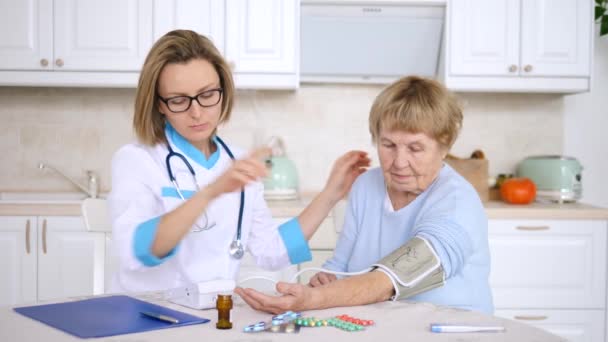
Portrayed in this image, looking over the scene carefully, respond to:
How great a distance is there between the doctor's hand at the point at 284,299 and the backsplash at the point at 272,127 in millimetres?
2470

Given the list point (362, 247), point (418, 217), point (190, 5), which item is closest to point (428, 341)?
point (418, 217)

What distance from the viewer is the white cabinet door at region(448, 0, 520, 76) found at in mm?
3670

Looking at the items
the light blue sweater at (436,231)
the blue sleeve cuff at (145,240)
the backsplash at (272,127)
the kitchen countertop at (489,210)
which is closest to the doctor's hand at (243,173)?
the blue sleeve cuff at (145,240)

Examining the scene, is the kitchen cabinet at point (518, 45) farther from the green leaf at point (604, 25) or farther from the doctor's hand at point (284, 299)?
the doctor's hand at point (284, 299)

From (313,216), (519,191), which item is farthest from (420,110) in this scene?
(519,191)

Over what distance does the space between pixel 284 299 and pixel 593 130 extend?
3081 millimetres

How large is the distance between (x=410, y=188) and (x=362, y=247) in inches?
8.4

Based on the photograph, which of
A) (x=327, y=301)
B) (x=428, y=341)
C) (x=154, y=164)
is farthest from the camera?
(x=154, y=164)

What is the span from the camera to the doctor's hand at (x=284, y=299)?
4.97 ft

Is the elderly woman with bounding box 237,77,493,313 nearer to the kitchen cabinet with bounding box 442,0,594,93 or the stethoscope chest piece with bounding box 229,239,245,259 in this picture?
the stethoscope chest piece with bounding box 229,239,245,259

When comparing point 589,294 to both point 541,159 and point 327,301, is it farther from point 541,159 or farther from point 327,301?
point 327,301

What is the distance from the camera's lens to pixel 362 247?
2023 millimetres

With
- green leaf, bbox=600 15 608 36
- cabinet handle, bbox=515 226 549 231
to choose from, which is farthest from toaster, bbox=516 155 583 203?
green leaf, bbox=600 15 608 36

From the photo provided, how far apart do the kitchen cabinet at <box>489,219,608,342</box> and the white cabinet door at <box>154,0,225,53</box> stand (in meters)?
1.57
